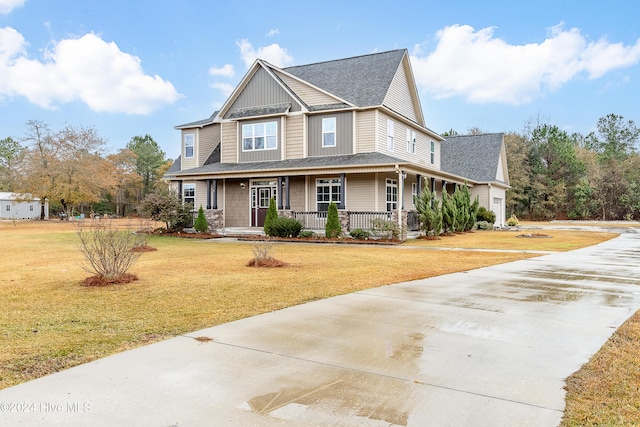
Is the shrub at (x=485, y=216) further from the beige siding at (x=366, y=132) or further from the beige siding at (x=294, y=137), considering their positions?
the beige siding at (x=294, y=137)

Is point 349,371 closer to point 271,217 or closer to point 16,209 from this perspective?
point 271,217

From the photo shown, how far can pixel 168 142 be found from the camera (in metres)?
70.4

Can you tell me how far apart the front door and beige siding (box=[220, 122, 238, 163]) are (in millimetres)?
2008

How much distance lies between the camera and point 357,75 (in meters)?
23.9

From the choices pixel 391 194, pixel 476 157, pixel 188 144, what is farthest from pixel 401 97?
pixel 188 144

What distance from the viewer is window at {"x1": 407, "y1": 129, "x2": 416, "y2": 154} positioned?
24766 mm

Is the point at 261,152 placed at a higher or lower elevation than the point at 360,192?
higher

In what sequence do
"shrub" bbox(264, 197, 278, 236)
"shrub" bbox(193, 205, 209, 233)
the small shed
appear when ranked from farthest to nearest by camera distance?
1. the small shed
2. "shrub" bbox(193, 205, 209, 233)
3. "shrub" bbox(264, 197, 278, 236)

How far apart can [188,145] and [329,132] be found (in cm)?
993

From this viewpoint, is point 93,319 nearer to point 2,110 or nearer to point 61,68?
point 61,68

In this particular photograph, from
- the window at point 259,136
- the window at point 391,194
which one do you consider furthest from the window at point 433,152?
the window at point 259,136

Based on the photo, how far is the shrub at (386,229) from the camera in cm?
1878

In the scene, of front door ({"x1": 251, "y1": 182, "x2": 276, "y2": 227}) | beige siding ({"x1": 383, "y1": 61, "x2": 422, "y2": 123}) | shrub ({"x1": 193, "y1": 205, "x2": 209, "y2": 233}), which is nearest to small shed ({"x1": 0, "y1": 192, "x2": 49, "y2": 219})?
shrub ({"x1": 193, "y1": 205, "x2": 209, "y2": 233})

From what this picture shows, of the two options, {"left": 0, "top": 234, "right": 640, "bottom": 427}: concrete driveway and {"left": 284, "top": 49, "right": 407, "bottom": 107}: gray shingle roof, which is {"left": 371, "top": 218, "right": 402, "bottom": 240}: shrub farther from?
{"left": 0, "top": 234, "right": 640, "bottom": 427}: concrete driveway
